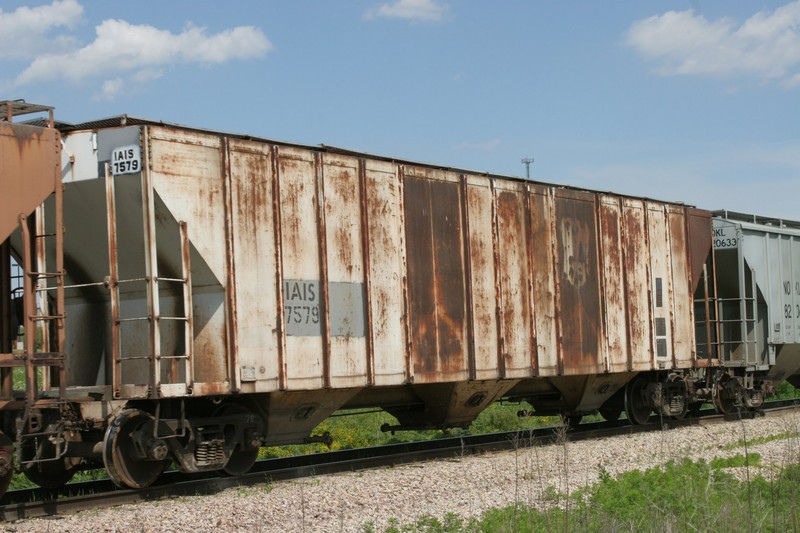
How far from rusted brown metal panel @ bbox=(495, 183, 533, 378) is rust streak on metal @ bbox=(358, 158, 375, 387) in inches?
105

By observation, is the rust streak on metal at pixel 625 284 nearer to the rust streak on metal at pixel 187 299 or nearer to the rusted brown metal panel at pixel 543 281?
the rusted brown metal panel at pixel 543 281

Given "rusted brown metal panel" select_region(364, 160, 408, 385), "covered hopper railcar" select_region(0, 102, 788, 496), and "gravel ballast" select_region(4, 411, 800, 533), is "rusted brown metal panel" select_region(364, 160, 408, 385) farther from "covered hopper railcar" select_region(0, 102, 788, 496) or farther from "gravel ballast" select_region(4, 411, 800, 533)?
"gravel ballast" select_region(4, 411, 800, 533)

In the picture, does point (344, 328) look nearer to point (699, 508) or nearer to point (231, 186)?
point (231, 186)

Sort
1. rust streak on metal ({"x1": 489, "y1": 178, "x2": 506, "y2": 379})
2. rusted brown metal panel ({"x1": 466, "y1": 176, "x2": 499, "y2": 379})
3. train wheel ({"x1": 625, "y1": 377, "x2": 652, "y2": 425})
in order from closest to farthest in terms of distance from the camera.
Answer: rusted brown metal panel ({"x1": 466, "y1": 176, "x2": 499, "y2": 379})
rust streak on metal ({"x1": 489, "y1": 178, "x2": 506, "y2": 379})
train wheel ({"x1": 625, "y1": 377, "x2": 652, "y2": 425})

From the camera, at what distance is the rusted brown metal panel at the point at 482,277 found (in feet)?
45.6

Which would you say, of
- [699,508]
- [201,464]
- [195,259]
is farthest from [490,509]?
[195,259]

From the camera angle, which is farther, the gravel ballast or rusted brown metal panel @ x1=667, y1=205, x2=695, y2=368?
rusted brown metal panel @ x1=667, y1=205, x2=695, y2=368

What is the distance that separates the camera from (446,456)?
1367 cm

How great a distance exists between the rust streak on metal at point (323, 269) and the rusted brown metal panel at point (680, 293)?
331 inches

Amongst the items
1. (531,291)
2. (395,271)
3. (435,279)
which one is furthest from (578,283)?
(395,271)

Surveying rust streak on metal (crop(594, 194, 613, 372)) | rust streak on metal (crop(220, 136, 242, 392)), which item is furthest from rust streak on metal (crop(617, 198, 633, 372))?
rust streak on metal (crop(220, 136, 242, 392))

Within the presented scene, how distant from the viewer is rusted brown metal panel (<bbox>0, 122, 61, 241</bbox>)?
368 inches

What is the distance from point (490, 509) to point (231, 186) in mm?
4668

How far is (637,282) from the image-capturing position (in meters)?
17.2
